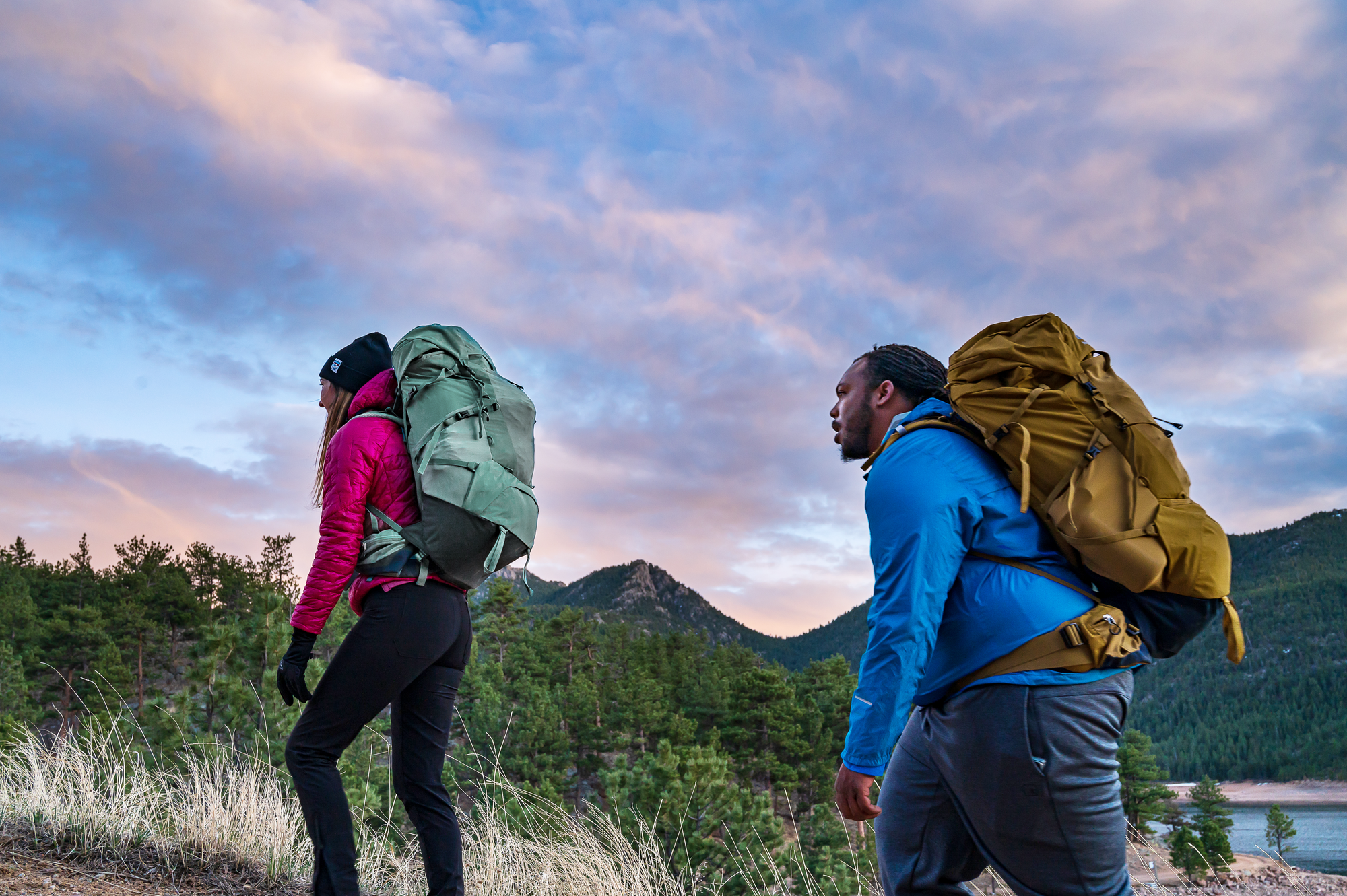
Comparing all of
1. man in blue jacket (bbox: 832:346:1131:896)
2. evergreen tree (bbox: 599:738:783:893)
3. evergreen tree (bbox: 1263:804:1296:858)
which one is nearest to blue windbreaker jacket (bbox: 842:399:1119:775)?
man in blue jacket (bbox: 832:346:1131:896)

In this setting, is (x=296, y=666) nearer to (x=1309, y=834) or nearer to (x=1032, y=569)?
(x=1032, y=569)

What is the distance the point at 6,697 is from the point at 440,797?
93.0 ft

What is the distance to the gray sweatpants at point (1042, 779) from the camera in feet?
5.18

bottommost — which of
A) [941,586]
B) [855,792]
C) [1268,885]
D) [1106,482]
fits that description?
[1268,885]

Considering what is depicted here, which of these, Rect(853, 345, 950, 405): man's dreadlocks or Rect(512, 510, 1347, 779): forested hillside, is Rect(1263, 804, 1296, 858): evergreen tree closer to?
Rect(512, 510, 1347, 779): forested hillside

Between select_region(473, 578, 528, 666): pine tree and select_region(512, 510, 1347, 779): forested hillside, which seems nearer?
select_region(473, 578, 528, 666): pine tree

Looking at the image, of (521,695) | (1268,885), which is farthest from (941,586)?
(521,695)

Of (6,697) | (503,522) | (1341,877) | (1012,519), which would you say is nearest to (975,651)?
(1012,519)

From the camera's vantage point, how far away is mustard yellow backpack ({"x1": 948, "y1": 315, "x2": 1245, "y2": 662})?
5.46 ft

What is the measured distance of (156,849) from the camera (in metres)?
3.48

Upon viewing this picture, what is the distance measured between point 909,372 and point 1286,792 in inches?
4921

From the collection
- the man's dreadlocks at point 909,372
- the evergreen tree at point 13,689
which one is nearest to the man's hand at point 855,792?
the man's dreadlocks at point 909,372

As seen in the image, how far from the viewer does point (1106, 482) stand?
1.72m

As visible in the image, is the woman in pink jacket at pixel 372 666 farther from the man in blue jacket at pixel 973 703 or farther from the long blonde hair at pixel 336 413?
the man in blue jacket at pixel 973 703
